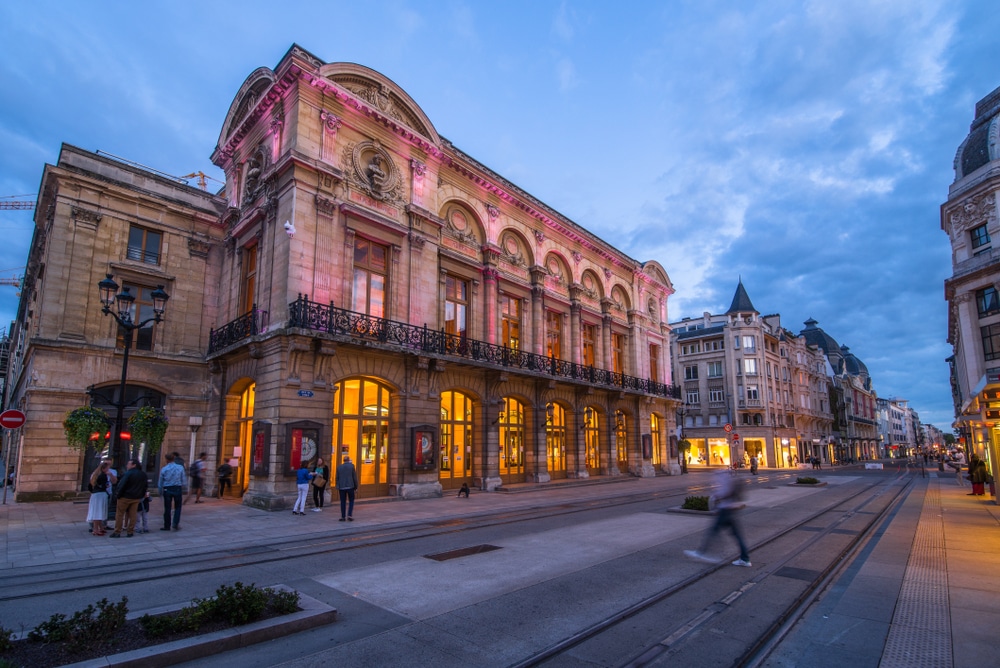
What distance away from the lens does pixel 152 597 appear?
6.86m

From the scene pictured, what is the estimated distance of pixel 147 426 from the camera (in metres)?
14.7

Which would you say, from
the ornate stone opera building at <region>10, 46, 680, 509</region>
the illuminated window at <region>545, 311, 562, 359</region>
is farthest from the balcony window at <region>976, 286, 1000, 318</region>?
the ornate stone opera building at <region>10, 46, 680, 509</region>

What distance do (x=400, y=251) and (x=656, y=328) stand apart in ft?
76.4

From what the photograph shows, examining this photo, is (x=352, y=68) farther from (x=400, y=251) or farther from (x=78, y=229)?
(x=78, y=229)

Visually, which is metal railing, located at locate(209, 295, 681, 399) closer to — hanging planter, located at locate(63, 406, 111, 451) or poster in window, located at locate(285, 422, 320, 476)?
poster in window, located at locate(285, 422, 320, 476)

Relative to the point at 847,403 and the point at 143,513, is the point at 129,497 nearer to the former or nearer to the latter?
the point at 143,513

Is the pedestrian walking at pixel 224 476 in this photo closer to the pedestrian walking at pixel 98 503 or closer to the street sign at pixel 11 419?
the street sign at pixel 11 419

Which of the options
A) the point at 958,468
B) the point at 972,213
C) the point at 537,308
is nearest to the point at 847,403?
the point at 972,213

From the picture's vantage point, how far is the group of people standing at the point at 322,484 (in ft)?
46.8

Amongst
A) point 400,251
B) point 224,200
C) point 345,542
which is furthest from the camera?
point 224,200

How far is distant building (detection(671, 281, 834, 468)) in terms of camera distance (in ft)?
190

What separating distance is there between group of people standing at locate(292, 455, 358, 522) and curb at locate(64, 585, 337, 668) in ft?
26.6

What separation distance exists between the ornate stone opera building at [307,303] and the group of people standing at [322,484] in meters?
0.63

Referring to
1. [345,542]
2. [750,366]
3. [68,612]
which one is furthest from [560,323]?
[750,366]
